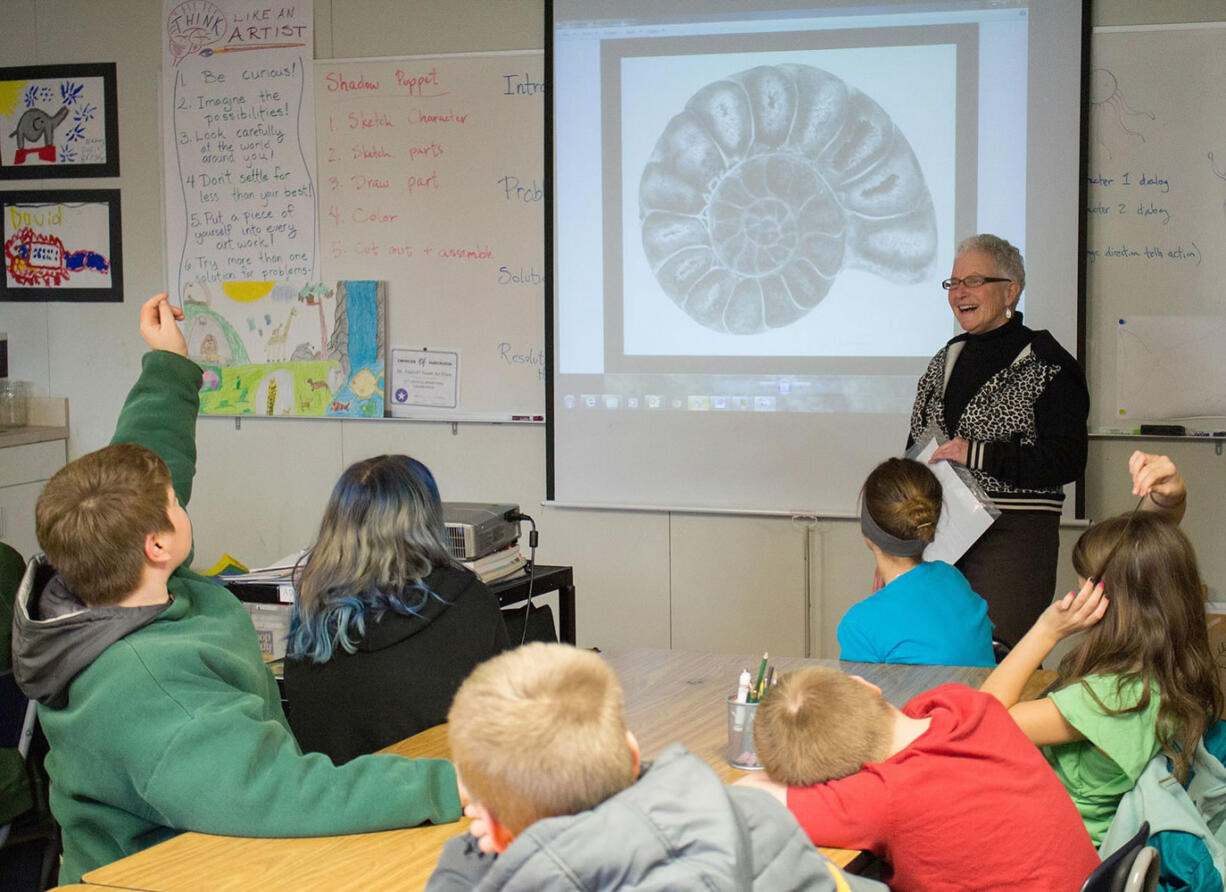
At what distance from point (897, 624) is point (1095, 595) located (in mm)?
557

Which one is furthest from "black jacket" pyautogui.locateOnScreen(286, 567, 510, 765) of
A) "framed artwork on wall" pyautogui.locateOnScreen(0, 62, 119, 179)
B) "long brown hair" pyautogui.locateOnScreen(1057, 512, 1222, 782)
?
"framed artwork on wall" pyautogui.locateOnScreen(0, 62, 119, 179)

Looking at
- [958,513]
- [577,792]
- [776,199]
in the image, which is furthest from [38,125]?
[577,792]

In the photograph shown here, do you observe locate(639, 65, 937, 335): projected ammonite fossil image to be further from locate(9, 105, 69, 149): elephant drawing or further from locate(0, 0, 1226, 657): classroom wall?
locate(9, 105, 69, 149): elephant drawing

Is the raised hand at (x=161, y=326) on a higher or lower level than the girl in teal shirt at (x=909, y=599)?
higher

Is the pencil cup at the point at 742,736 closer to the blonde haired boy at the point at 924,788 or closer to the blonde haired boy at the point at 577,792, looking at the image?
the blonde haired boy at the point at 924,788

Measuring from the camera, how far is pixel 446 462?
4.57 metres

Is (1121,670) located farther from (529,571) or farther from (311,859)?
(529,571)

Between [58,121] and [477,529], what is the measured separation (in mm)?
3156

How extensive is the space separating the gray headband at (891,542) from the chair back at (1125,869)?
1.03 metres

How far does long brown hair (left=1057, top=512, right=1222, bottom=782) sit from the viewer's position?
1.76 m

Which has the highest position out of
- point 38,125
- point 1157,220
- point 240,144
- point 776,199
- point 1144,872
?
point 38,125

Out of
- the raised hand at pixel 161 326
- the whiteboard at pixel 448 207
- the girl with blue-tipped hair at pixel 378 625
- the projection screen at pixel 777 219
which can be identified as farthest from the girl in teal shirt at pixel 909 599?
the whiteboard at pixel 448 207

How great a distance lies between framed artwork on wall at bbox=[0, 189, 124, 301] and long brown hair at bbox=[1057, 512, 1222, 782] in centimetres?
419

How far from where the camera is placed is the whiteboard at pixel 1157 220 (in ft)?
12.4
